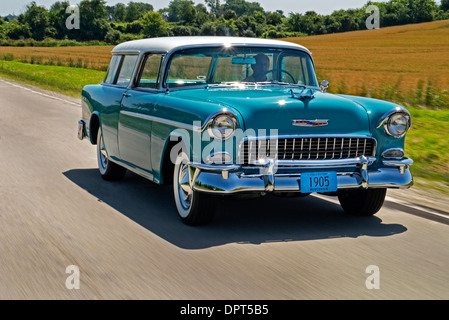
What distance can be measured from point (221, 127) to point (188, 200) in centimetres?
82

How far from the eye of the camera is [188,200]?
5742 mm

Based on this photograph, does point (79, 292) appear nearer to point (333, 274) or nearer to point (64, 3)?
point (333, 274)

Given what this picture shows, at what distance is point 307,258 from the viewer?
15.6 feet

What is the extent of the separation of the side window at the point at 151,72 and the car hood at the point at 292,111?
33.5 inches

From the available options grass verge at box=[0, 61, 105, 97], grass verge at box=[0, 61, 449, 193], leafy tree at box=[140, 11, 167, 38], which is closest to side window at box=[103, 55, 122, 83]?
grass verge at box=[0, 61, 449, 193]

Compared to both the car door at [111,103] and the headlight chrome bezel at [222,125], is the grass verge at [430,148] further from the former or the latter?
the car door at [111,103]

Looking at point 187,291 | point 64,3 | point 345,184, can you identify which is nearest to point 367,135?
point 345,184

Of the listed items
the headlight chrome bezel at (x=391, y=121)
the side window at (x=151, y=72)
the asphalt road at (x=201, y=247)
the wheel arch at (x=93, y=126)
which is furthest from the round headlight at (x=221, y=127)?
the wheel arch at (x=93, y=126)

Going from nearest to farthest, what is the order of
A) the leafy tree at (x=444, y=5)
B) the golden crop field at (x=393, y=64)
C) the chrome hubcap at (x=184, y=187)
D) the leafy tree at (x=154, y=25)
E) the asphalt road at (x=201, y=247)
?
the asphalt road at (x=201, y=247)
the chrome hubcap at (x=184, y=187)
the golden crop field at (x=393, y=64)
the leafy tree at (x=444, y=5)
the leafy tree at (x=154, y=25)

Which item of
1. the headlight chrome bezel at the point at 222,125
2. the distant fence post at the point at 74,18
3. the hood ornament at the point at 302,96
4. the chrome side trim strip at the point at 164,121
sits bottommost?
the chrome side trim strip at the point at 164,121

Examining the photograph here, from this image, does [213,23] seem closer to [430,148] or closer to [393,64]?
[393,64]

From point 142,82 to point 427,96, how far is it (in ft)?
31.4

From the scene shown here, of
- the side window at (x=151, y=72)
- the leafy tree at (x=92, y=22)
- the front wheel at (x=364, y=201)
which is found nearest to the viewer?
the front wheel at (x=364, y=201)

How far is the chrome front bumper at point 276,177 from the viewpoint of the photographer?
5.22 m
